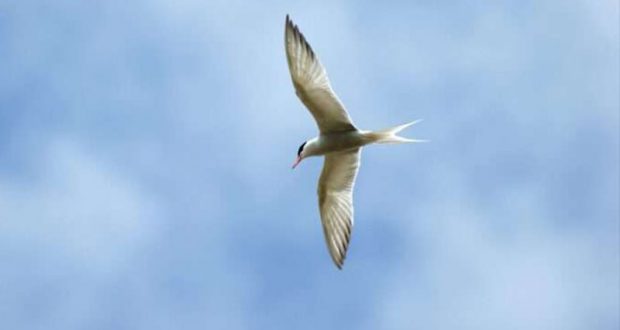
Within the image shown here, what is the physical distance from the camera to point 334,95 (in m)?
15.6

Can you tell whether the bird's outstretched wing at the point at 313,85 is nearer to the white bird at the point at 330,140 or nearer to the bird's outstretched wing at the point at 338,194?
the white bird at the point at 330,140

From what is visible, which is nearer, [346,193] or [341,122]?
[341,122]

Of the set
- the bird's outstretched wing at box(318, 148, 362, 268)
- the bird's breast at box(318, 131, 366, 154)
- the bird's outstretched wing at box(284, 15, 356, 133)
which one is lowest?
the bird's outstretched wing at box(318, 148, 362, 268)

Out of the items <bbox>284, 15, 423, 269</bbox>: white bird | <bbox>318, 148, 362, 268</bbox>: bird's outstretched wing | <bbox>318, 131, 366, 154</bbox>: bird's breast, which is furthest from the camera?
<bbox>318, 148, 362, 268</bbox>: bird's outstretched wing

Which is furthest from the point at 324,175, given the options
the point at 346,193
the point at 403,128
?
the point at 403,128

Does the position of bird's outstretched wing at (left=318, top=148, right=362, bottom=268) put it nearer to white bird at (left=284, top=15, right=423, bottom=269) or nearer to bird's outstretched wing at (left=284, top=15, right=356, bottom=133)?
white bird at (left=284, top=15, right=423, bottom=269)

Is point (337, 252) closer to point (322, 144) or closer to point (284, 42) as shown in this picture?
point (322, 144)

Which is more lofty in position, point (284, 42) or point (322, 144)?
point (284, 42)

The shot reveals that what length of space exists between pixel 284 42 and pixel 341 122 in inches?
59.3

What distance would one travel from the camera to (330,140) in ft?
53.1

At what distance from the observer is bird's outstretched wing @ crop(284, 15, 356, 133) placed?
49.6 feet

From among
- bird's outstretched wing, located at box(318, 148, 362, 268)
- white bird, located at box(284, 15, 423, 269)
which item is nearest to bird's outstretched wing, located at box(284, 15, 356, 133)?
white bird, located at box(284, 15, 423, 269)

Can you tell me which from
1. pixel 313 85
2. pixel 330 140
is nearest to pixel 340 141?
pixel 330 140

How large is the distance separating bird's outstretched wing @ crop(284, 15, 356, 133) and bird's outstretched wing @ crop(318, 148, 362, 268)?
2.56 ft
